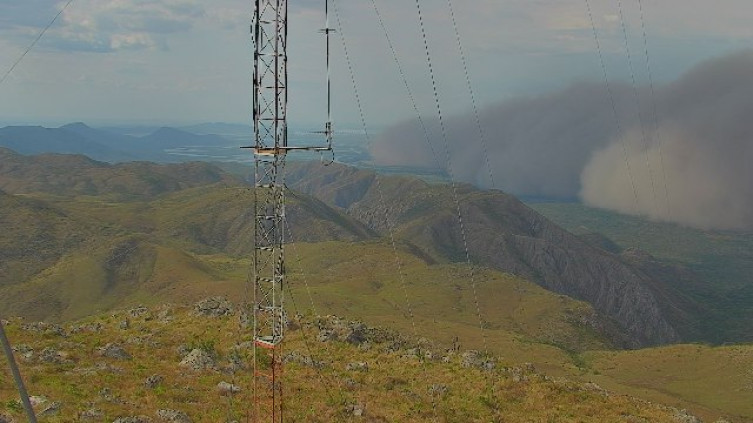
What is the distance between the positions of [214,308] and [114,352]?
20.8 metres

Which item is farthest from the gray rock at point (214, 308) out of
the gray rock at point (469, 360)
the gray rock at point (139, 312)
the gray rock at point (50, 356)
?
the gray rock at point (469, 360)

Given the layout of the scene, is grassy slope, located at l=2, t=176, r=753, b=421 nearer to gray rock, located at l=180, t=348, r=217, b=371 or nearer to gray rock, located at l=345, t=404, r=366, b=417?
gray rock, located at l=345, t=404, r=366, b=417

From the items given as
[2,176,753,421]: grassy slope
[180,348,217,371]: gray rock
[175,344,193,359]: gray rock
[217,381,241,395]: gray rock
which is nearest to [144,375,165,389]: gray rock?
[217,381,241,395]: gray rock

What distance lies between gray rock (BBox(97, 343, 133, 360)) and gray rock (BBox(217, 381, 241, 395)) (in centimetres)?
979

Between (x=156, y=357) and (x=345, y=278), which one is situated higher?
(x=156, y=357)

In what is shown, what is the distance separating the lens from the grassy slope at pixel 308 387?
33438 mm

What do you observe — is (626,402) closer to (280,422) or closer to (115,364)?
(280,422)

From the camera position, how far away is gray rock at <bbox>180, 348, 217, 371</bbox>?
42469mm

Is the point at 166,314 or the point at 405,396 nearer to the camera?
the point at 405,396

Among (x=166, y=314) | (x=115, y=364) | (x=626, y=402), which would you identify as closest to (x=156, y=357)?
(x=115, y=364)

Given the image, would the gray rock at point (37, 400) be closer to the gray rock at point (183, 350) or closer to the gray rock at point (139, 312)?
the gray rock at point (183, 350)

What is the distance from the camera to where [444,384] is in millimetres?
43906

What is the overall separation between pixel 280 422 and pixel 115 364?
1594 centimetres

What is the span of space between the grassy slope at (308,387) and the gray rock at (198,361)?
88 centimetres
